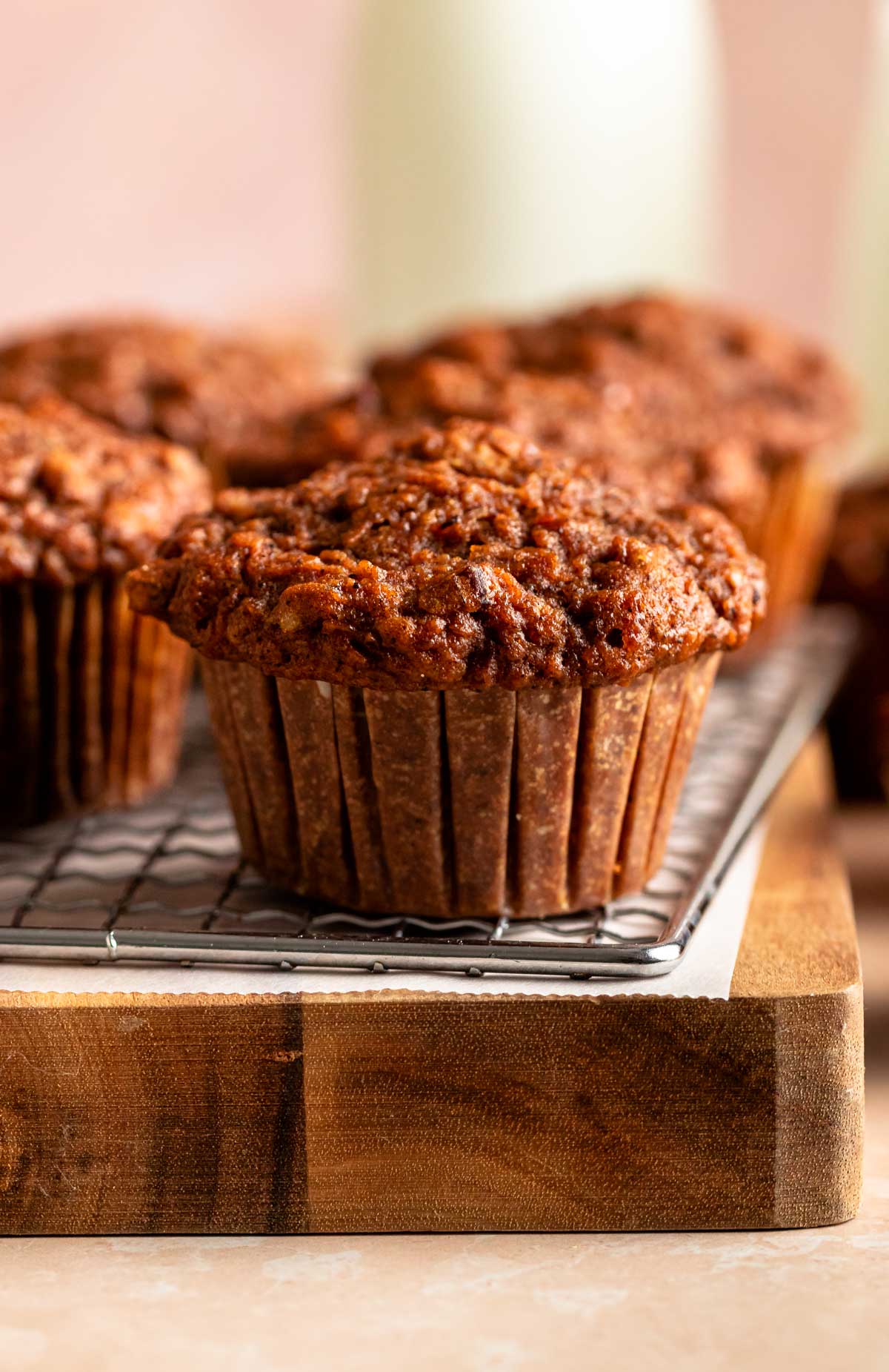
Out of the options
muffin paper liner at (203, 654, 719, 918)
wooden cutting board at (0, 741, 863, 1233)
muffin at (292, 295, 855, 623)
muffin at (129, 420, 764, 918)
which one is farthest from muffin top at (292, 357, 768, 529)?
wooden cutting board at (0, 741, 863, 1233)

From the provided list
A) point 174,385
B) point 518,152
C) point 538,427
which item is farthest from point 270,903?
point 518,152

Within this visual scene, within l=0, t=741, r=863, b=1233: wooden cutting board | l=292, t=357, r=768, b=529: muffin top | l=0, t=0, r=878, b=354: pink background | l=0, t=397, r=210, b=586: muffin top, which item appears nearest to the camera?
l=0, t=741, r=863, b=1233: wooden cutting board

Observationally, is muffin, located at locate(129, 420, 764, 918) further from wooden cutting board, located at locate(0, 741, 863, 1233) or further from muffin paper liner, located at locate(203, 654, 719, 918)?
wooden cutting board, located at locate(0, 741, 863, 1233)

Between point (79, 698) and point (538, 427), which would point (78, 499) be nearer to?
point (79, 698)

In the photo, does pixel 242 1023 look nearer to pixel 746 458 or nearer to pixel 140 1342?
pixel 140 1342

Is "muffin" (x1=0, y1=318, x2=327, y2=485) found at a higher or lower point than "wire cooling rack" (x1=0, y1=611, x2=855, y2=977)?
higher

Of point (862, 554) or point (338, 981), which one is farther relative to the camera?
point (862, 554)
